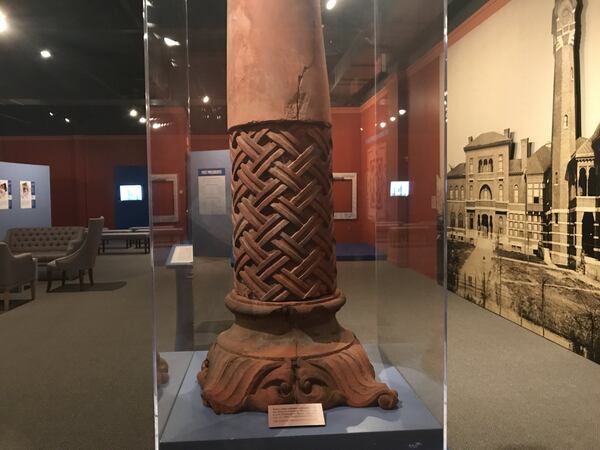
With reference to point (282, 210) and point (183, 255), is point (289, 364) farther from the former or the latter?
point (183, 255)

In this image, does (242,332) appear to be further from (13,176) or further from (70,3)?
(13,176)

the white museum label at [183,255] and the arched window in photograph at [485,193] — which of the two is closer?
the white museum label at [183,255]

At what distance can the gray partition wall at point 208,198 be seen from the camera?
7.87 ft

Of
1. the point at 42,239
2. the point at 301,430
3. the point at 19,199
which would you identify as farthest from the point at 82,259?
the point at 301,430

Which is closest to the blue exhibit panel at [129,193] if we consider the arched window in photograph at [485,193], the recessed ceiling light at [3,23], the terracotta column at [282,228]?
the recessed ceiling light at [3,23]

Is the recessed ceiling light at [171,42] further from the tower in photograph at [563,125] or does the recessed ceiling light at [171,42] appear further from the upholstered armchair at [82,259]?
the upholstered armchair at [82,259]

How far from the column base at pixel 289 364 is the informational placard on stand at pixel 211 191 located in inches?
31.5

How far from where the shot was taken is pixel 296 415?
5.08ft

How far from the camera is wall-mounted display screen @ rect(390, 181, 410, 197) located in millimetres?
2576

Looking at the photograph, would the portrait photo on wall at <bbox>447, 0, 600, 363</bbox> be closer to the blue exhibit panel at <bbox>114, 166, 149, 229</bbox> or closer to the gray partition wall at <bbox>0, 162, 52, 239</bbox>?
the gray partition wall at <bbox>0, 162, 52, 239</bbox>

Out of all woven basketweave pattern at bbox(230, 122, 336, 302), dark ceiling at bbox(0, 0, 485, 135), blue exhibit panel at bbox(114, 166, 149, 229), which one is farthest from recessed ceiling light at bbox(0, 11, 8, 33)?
blue exhibit panel at bbox(114, 166, 149, 229)

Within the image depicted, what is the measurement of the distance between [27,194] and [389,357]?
7.34m

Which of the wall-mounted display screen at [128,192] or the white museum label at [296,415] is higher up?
the wall-mounted display screen at [128,192]

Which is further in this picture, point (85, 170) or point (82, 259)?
point (85, 170)
